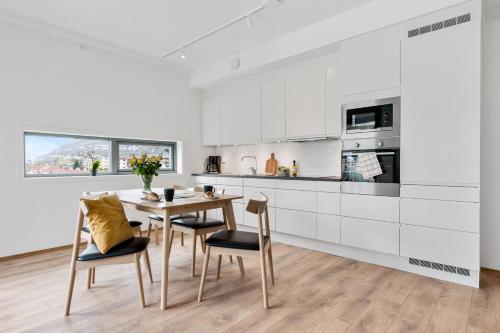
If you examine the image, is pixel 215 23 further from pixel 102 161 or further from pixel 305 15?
pixel 102 161

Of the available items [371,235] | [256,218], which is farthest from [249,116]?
[371,235]

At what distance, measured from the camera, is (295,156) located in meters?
4.46

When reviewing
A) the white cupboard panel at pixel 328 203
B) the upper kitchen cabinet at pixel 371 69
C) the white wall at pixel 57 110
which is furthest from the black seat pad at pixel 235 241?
the white wall at pixel 57 110

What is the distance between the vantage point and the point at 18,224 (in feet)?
11.1

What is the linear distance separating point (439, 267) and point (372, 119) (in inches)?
62.6

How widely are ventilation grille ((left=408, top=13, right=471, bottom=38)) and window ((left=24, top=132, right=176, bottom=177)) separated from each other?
4.03m

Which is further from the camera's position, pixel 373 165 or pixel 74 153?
pixel 74 153

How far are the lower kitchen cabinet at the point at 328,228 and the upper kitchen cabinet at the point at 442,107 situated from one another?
0.91 m

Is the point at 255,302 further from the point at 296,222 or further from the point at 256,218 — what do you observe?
the point at 256,218

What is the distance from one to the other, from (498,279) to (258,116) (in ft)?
11.2

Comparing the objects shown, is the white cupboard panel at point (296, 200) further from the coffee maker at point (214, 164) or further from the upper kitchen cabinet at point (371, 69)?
the coffee maker at point (214, 164)

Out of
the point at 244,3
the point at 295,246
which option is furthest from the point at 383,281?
the point at 244,3

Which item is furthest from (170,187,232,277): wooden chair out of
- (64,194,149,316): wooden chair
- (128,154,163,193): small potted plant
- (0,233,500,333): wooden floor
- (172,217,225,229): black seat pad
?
(64,194,149,316): wooden chair

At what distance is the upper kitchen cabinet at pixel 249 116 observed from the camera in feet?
14.9
